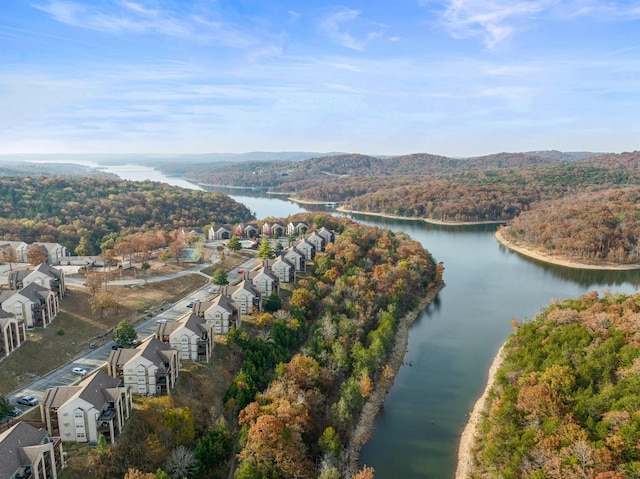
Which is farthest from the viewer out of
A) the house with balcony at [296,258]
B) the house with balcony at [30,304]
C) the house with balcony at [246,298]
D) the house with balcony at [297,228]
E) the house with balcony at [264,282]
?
the house with balcony at [297,228]

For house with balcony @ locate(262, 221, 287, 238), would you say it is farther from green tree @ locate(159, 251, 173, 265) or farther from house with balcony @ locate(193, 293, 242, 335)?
house with balcony @ locate(193, 293, 242, 335)

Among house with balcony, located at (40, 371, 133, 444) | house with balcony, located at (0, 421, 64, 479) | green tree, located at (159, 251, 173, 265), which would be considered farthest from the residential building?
house with balcony, located at (0, 421, 64, 479)

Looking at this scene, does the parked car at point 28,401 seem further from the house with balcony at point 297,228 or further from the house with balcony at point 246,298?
the house with balcony at point 297,228

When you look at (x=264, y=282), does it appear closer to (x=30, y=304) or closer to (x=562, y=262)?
(x=30, y=304)

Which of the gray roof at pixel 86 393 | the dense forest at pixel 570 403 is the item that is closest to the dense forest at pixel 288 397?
the gray roof at pixel 86 393

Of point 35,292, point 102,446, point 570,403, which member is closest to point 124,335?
point 35,292

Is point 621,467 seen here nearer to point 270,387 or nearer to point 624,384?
point 624,384
